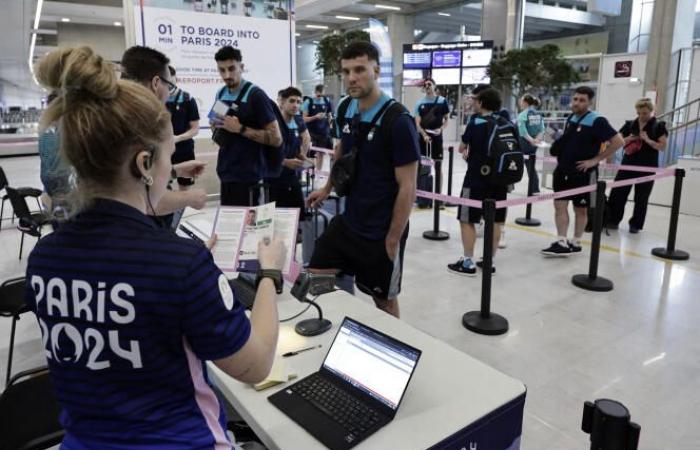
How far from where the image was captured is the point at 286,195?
14.0ft

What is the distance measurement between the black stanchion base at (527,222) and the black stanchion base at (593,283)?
6.57ft

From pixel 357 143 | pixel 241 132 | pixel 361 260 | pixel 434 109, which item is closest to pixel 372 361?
pixel 361 260

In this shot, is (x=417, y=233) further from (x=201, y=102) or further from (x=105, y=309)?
(x=105, y=309)

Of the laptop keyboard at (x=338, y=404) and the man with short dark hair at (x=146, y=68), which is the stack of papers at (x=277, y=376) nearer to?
the laptop keyboard at (x=338, y=404)

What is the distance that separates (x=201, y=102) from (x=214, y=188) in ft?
5.10

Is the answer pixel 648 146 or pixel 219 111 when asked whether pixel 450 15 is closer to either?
pixel 648 146

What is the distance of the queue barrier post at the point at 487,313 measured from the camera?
10.1ft

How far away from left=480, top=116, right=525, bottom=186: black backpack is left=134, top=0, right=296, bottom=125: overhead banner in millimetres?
3497

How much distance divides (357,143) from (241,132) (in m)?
1.11

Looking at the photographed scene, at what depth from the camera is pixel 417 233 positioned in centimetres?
572

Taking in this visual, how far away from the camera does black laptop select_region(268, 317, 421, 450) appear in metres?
1.25

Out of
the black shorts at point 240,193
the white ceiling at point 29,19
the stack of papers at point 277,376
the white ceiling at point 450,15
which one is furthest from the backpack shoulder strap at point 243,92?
the white ceiling at point 450,15

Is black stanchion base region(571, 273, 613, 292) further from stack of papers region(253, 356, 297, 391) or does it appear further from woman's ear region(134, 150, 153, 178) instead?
woman's ear region(134, 150, 153, 178)

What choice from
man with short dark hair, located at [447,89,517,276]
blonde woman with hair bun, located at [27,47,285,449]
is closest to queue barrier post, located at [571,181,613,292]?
man with short dark hair, located at [447,89,517,276]
